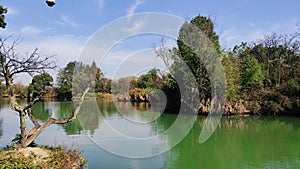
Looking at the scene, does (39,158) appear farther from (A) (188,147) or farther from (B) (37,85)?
(B) (37,85)

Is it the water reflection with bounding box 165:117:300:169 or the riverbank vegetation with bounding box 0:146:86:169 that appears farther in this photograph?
the water reflection with bounding box 165:117:300:169

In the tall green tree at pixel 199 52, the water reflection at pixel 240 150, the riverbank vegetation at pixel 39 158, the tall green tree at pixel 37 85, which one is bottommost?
the water reflection at pixel 240 150

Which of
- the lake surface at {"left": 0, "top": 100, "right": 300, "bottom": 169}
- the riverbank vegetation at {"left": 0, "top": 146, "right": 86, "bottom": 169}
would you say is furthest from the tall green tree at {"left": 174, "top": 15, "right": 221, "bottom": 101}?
the riverbank vegetation at {"left": 0, "top": 146, "right": 86, "bottom": 169}

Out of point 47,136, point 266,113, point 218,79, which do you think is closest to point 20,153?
point 47,136

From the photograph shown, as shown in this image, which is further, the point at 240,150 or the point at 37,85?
the point at 37,85

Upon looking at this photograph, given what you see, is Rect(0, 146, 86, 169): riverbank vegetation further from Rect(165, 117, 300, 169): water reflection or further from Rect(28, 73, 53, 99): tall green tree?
Rect(165, 117, 300, 169): water reflection

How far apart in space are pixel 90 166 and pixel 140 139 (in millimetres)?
3812

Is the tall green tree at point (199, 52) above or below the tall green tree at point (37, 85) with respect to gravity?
above

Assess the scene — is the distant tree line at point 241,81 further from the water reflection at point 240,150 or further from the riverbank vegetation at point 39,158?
the riverbank vegetation at point 39,158

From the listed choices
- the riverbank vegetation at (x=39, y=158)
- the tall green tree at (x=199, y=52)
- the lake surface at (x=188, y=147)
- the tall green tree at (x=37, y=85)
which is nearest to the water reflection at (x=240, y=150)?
the lake surface at (x=188, y=147)

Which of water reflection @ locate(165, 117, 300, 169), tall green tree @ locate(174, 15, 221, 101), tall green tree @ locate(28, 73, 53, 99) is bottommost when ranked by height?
water reflection @ locate(165, 117, 300, 169)

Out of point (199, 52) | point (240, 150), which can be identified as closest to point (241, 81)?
point (199, 52)

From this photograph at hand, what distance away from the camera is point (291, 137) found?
10.6 meters

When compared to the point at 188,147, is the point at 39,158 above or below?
above
